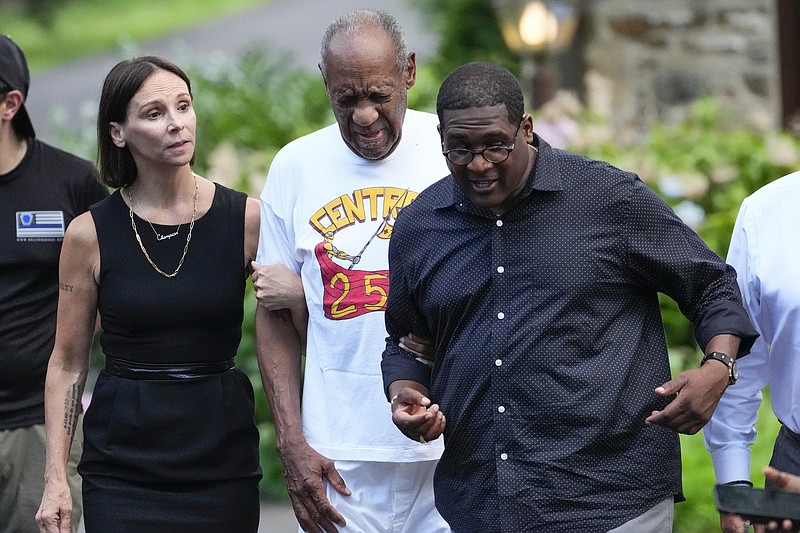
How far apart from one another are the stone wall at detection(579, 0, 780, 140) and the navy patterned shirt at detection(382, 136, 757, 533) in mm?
6216

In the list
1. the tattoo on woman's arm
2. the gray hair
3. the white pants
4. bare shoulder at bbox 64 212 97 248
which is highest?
the gray hair

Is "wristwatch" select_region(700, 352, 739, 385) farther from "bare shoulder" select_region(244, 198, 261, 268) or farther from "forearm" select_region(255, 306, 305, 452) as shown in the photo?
"bare shoulder" select_region(244, 198, 261, 268)

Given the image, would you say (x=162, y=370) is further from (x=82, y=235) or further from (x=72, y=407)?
(x=82, y=235)

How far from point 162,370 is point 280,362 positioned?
0.37 metres

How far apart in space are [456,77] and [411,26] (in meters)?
17.1

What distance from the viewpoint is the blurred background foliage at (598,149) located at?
7.09 m

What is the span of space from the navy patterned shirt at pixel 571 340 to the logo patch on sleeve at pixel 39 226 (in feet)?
5.90

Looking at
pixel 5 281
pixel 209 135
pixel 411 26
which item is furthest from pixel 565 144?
pixel 411 26

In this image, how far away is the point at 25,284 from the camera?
4930 millimetres

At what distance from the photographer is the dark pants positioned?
12.4 ft

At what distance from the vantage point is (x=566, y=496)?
11.7 feet

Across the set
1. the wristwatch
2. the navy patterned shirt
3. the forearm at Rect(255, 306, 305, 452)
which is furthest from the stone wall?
the wristwatch

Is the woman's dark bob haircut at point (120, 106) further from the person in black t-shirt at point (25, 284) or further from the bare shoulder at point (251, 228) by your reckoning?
the person in black t-shirt at point (25, 284)

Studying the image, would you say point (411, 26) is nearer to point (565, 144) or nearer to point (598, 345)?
point (565, 144)
